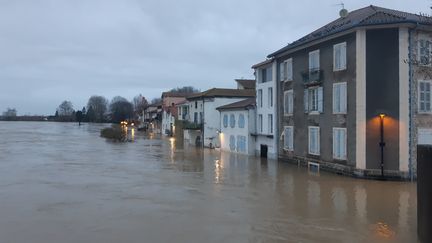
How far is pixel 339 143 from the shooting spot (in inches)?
1124

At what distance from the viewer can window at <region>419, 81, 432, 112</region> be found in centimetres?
2605

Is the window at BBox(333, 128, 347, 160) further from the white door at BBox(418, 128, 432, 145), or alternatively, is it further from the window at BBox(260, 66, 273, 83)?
the window at BBox(260, 66, 273, 83)

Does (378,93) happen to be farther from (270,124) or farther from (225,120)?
(225,120)

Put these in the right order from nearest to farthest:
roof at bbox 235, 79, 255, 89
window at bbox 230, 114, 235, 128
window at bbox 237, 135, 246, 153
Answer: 1. window at bbox 237, 135, 246, 153
2. window at bbox 230, 114, 235, 128
3. roof at bbox 235, 79, 255, 89

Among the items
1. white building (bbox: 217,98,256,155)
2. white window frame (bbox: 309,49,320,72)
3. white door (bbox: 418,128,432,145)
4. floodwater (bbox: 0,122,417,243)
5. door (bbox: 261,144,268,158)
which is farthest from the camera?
white building (bbox: 217,98,256,155)

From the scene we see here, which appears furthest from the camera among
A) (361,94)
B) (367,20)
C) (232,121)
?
(232,121)

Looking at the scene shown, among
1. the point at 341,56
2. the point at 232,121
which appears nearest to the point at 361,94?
the point at 341,56

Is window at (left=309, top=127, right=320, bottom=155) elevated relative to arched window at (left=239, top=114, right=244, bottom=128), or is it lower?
lower

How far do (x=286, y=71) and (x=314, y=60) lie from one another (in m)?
5.08

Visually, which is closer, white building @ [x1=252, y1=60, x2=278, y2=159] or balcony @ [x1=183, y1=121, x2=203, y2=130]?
white building @ [x1=252, y1=60, x2=278, y2=159]

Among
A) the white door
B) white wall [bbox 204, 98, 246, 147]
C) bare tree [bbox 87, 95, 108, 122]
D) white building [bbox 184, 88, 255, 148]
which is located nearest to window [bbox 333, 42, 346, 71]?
the white door

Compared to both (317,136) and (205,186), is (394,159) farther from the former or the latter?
(205,186)

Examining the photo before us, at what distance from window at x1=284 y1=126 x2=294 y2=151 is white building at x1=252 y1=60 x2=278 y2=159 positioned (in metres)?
1.78

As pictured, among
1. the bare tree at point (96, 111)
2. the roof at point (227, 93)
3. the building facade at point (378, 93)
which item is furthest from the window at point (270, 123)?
the bare tree at point (96, 111)
